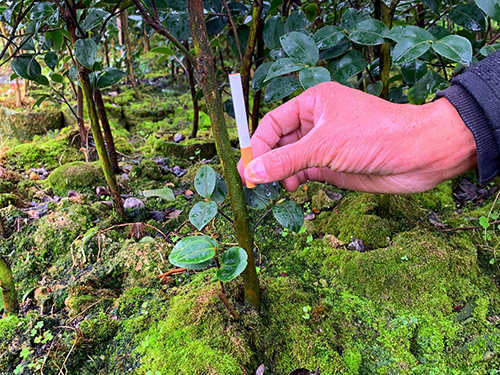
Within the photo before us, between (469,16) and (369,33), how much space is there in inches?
18.1

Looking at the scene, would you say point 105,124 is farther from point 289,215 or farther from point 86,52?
point 289,215

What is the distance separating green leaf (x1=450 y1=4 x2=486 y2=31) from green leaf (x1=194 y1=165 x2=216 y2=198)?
1.05m

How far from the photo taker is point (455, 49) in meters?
0.85

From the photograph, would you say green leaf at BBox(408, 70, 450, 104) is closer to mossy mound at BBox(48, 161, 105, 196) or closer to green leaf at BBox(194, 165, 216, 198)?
green leaf at BBox(194, 165, 216, 198)

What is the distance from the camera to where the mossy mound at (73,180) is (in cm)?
190

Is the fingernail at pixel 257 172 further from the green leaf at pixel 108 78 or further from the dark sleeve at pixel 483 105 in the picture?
the green leaf at pixel 108 78

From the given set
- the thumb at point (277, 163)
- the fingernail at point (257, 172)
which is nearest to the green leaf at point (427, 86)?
the thumb at point (277, 163)

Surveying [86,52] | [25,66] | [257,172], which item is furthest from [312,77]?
[25,66]

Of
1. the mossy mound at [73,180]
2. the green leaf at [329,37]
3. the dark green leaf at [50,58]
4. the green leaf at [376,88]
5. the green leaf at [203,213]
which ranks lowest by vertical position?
the mossy mound at [73,180]

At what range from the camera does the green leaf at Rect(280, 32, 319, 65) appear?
0.97 m

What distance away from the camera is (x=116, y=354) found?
1055mm

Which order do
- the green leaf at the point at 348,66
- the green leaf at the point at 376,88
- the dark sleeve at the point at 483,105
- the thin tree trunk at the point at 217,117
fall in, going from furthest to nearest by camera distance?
the green leaf at the point at 376,88 → the green leaf at the point at 348,66 → the dark sleeve at the point at 483,105 → the thin tree trunk at the point at 217,117

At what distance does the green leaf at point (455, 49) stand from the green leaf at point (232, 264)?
0.71 meters

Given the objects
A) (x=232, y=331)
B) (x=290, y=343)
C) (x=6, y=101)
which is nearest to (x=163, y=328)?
(x=232, y=331)
